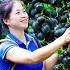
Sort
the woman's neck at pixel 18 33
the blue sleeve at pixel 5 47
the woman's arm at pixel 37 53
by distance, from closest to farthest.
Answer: the woman's arm at pixel 37 53 → the blue sleeve at pixel 5 47 → the woman's neck at pixel 18 33

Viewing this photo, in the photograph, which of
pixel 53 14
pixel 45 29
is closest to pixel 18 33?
pixel 45 29

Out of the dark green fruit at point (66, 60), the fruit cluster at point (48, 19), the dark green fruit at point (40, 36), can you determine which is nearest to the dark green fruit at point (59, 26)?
the fruit cluster at point (48, 19)

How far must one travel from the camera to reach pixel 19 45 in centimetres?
179

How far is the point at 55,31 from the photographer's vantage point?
6.20 ft

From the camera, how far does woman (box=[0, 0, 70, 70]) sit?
1.59 meters

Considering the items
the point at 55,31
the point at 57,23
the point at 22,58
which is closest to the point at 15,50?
the point at 22,58

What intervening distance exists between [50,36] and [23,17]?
27cm

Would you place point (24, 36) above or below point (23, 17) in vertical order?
below

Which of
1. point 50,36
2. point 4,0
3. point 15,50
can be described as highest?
point 4,0

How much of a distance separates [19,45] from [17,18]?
134 millimetres

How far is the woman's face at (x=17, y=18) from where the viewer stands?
176cm

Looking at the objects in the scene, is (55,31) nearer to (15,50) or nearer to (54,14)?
(54,14)

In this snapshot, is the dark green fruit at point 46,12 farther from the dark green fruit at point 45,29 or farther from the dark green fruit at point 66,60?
the dark green fruit at point 66,60

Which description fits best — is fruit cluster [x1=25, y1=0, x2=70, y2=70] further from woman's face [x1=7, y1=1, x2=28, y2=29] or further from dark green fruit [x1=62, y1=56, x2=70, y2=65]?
woman's face [x1=7, y1=1, x2=28, y2=29]
